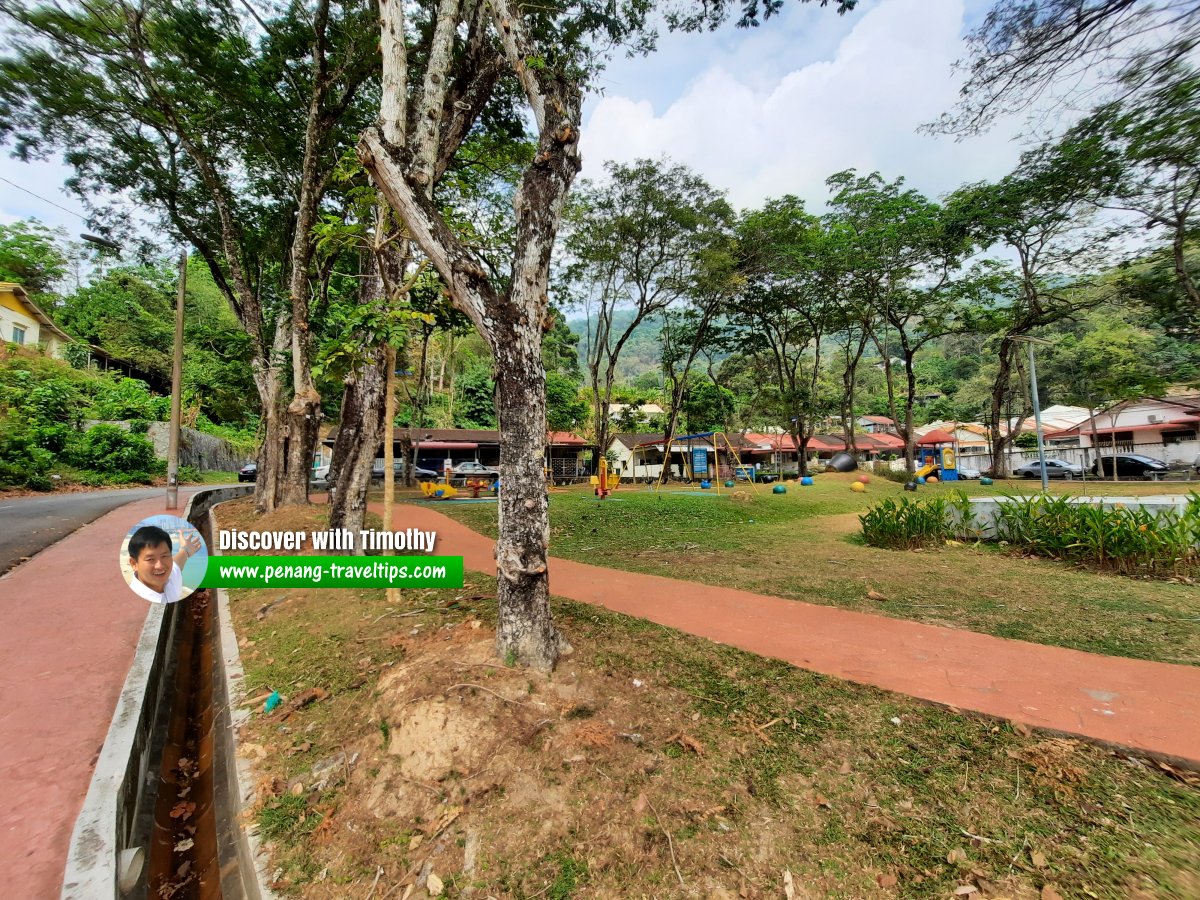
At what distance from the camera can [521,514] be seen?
9.96 feet

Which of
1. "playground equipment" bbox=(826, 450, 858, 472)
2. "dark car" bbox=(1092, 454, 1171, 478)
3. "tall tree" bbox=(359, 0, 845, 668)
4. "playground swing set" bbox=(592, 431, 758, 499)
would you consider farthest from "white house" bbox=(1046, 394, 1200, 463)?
"tall tree" bbox=(359, 0, 845, 668)

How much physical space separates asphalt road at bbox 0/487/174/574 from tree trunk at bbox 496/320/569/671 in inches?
312

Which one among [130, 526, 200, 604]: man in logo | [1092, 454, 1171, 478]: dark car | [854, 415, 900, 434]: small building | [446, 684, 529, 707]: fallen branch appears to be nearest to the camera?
[446, 684, 529, 707]: fallen branch

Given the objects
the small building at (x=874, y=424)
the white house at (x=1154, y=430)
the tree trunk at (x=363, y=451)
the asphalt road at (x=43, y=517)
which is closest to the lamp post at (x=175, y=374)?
the asphalt road at (x=43, y=517)

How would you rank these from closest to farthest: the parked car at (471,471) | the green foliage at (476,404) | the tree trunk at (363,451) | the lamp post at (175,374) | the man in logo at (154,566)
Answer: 1. the man in logo at (154,566)
2. the tree trunk at (363,451)
3. the lamp post at (175,374)
4. the parked car at (471,471)
5. the green foliage at (476,404)

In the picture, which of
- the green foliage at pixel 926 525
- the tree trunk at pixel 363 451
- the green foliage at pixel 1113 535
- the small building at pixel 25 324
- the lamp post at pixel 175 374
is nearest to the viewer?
the tree trunk at pixel 363 451

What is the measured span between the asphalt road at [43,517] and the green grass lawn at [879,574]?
22.8 ft

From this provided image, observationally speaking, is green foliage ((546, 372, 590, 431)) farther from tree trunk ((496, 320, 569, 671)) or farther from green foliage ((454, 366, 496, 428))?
tree trunk ((496, 320, 569, 671))

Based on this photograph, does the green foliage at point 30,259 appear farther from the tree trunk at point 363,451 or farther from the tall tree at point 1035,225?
the tall tree at point 1035,225

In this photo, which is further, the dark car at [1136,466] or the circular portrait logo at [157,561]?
the dark car at [1136,466]

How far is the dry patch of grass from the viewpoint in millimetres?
1908

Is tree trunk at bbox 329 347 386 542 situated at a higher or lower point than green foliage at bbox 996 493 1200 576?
higher

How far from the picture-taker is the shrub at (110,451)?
17.5 m

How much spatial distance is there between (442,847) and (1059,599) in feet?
21.4
